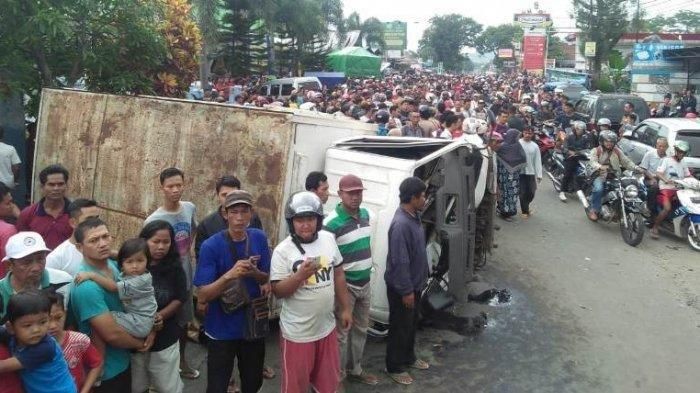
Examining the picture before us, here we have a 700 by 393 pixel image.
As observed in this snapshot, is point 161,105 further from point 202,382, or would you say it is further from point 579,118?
point 579,118

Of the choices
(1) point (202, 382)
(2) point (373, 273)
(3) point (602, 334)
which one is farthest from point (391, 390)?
(3) point (602, 334)

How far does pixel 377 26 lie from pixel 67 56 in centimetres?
4450

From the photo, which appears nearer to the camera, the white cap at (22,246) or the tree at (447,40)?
the white cap at (22,246)

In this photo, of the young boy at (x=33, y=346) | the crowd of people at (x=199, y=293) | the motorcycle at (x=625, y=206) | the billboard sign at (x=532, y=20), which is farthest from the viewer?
the billboard sign at (x=532, y=20)

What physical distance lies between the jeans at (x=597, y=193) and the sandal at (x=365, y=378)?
5874 millimetres

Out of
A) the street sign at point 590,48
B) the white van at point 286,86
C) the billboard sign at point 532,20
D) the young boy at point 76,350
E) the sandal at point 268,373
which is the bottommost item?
the sandal at point 268,373

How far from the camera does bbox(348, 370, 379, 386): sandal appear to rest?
436 cm

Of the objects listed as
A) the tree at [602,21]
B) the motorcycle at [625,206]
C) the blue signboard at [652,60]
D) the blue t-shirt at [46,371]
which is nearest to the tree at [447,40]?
the tree at [602,21]

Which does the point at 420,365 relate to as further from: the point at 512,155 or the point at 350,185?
the point at 512,155

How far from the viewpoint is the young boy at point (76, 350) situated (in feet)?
8.51

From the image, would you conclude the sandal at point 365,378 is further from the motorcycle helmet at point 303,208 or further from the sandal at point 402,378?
the motorcycle helmet at point 303,208

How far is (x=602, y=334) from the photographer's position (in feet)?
17.3

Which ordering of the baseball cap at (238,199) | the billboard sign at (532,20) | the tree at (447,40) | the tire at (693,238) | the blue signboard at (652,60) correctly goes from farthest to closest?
the tree at (447,40) < the billboard sign at (532,20) < the blue signboard at (652,60) < the tire at (693,238) < the baseball cap at (238,199)

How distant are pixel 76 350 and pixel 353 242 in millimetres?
1853
